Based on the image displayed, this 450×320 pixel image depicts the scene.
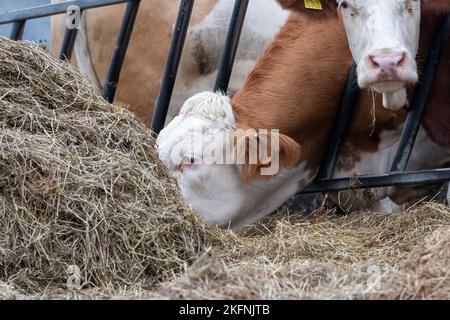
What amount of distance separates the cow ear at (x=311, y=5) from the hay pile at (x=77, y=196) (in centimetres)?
175

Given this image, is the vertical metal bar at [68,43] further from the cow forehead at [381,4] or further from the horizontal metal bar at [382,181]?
the cow forehead at [381,4]

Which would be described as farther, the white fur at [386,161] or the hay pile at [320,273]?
the white fur at [386,161]

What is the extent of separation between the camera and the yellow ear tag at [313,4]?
5.48 m

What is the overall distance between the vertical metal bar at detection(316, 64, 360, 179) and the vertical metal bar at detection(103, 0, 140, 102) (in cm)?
144

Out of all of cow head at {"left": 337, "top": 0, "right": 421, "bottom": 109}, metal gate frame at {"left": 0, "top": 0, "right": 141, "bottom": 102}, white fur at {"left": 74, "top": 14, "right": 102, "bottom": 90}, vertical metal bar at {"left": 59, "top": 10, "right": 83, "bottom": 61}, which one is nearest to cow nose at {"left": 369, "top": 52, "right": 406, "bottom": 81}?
cow head at {"left": 337, "top": 0, "right": 421, "bottom": 109}

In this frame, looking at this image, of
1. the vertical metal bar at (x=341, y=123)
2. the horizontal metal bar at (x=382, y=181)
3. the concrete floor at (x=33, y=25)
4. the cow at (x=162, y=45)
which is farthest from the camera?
the concrete floor at (x=33, y=25)

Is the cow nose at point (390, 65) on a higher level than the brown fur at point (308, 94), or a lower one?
lower

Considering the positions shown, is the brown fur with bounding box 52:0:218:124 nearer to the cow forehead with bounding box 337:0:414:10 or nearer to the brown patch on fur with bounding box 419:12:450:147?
the brown patch on fur with bounding box 419:12:450:147

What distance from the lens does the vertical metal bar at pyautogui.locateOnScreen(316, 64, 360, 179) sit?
5.43 m

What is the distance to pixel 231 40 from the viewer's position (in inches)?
224

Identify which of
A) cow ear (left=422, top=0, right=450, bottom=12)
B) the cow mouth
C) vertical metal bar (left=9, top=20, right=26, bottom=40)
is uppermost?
vertical metal bar (left=9, top=20, right=26, bottom=40)

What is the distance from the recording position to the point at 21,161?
357 cm

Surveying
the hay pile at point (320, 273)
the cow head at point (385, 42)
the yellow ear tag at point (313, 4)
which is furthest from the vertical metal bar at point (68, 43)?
the hay pile at point (320, 273)
